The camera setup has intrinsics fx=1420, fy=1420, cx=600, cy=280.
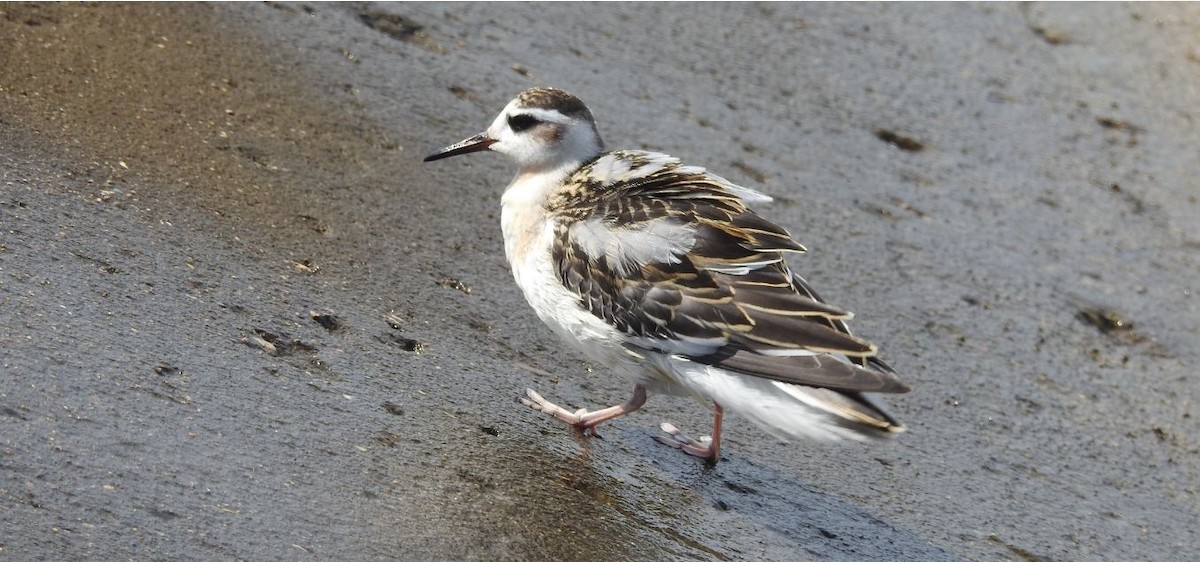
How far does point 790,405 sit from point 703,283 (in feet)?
1.94

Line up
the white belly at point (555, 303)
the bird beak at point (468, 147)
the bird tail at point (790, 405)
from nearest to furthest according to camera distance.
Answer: the bird tail at point (790, 405)
the white belly at point (555, 303)
the bird beak at point (468, 147)

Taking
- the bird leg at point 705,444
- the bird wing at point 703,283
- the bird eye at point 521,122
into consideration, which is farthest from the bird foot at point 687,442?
the bird eye at point 521,122

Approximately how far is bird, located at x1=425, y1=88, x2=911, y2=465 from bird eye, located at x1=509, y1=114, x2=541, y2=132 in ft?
1.27

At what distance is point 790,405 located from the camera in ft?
17.3

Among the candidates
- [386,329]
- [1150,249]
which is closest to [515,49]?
[386,329]

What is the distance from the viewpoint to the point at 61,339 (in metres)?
5.09

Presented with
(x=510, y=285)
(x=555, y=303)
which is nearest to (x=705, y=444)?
(x=555, y=303)

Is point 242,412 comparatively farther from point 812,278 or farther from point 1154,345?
point 1154,345

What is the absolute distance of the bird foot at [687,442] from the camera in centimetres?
581

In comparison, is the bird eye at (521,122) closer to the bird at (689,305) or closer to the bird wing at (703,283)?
the bird at (689,305)

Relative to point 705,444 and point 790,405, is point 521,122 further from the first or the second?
point 790,405

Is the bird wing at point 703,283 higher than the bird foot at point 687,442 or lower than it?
higher

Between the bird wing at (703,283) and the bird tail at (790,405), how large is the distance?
0.29 ft

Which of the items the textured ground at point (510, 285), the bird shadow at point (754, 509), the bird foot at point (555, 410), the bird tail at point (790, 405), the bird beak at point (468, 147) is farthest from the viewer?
the bird beak at point (468, 147)
